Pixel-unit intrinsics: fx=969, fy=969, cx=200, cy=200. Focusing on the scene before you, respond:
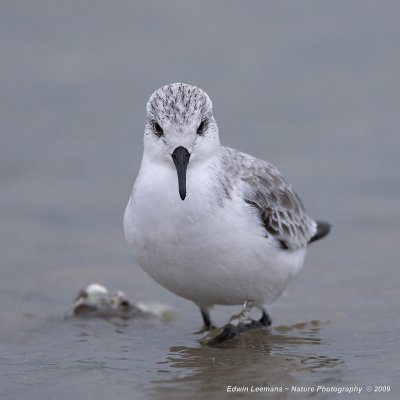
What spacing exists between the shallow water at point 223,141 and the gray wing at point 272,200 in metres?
0.88

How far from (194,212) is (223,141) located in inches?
271

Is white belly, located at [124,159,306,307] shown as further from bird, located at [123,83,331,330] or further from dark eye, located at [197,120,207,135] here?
dark eye, located at [197,120,207,135]

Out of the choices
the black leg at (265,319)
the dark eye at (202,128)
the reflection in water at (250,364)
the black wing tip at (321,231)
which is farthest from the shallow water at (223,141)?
the dark eye at (202,128)

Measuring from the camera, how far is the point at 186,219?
7.52 metres

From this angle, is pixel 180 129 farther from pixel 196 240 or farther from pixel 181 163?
pixel 196 240

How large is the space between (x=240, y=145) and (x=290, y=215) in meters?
5.51

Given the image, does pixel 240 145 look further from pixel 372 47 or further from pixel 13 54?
pixel 13 54

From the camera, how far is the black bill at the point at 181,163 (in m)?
7.25

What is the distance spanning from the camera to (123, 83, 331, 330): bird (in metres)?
7.47

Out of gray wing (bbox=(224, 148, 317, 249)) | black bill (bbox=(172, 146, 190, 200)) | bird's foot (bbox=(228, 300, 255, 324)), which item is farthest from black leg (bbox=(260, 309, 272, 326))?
black bill (bbox=(172, 146, 190, 200))

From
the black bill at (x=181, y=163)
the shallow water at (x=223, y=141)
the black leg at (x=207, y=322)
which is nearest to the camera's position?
the black bill at (x=181, y=163)

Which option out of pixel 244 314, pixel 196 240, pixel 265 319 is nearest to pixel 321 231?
pixel 265 319

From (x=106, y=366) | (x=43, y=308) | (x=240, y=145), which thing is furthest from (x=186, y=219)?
(x=240, y=145)

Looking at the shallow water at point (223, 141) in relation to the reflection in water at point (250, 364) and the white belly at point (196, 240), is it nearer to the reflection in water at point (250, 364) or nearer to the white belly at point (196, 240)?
the reflection in water at point (250, 364)
